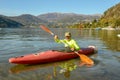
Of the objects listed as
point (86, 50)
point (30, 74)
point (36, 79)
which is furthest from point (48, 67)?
point (86, 50)

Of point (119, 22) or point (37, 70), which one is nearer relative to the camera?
point (37, 70)

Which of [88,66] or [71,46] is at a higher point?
[71,46]

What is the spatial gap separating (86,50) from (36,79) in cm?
906

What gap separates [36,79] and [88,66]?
4557 millimetres

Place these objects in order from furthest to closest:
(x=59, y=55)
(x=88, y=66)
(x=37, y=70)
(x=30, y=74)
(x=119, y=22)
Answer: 1. (x=119, y=22)
2. (x=59, y=55)
3. (x=88, y=66)
4. (x=37, y=70)
5. (x=30, y=74)

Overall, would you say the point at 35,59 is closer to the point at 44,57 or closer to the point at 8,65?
the point at 44,57

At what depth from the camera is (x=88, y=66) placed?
1586 cm

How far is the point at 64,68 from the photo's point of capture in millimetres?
15562

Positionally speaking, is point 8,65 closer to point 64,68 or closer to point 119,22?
point 64,68

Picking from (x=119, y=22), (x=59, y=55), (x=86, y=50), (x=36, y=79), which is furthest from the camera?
(x=119, y=22)

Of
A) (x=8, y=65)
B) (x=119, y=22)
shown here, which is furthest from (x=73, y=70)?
(x=119, y=22)

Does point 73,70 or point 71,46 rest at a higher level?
point 71,46

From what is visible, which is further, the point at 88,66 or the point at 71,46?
the point at 71,46

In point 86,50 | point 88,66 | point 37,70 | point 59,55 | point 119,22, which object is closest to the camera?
point 37,70
